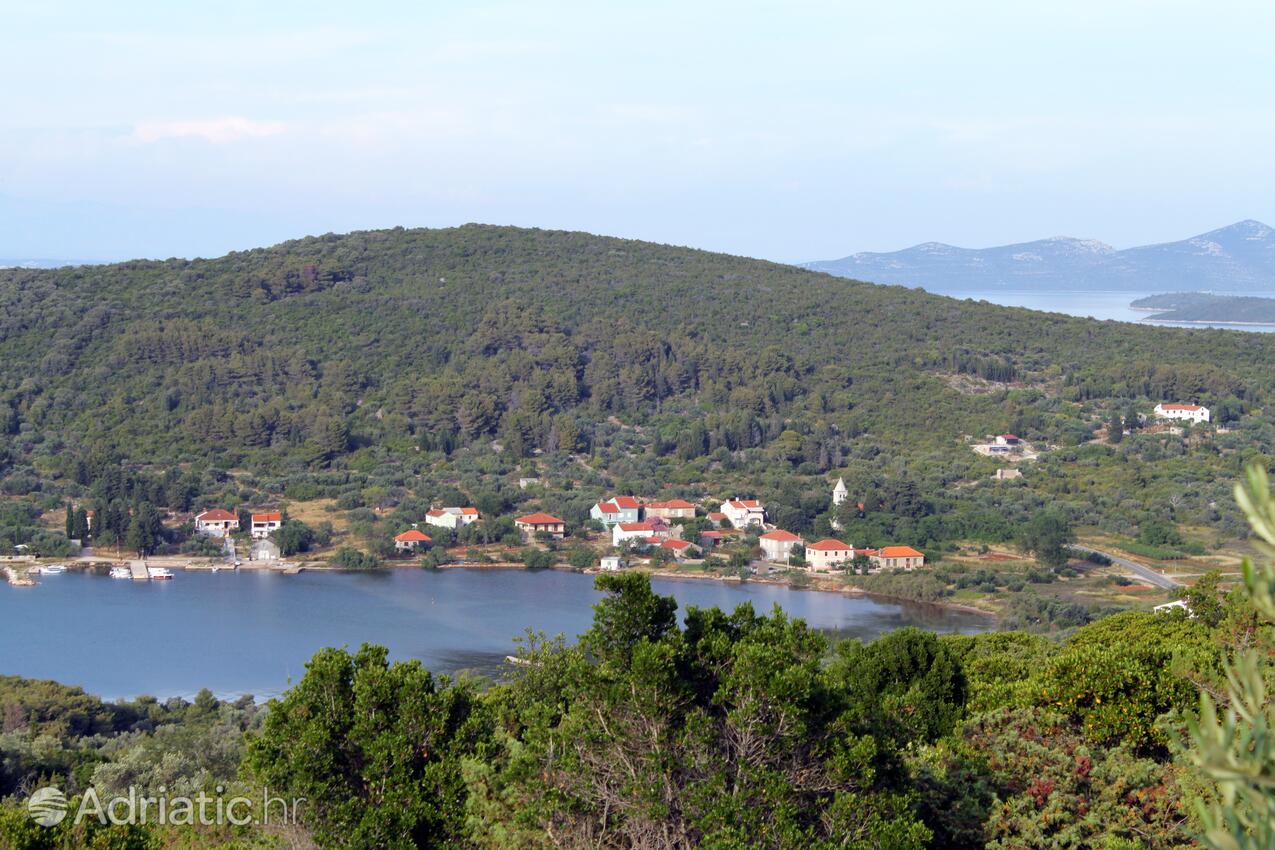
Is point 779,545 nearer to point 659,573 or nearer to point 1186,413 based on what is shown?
point 659,573

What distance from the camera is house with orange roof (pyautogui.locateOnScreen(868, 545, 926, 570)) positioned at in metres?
23.4

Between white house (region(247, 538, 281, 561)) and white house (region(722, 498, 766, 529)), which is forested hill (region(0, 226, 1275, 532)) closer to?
white house (region(722, 498, 766, 529))

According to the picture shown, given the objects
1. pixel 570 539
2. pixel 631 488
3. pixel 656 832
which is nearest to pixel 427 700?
pixel 656 832

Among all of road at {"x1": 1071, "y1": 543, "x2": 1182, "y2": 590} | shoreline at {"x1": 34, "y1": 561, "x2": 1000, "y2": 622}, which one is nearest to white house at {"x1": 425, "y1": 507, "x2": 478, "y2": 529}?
shoreline at {"x1": 34, "y1": 561, "x2": 1000, "y2": 622}

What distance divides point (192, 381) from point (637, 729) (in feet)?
105

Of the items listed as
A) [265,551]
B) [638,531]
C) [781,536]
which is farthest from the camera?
[638,531]

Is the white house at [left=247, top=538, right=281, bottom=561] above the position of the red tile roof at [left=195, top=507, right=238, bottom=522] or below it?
below

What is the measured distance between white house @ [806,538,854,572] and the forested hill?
6.45 meters

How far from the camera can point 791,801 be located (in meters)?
4.22

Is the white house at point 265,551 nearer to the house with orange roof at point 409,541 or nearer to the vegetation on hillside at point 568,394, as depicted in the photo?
the vegetation on hillside at point 568,394

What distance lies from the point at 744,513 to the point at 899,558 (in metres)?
4.01

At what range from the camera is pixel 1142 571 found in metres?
21.8

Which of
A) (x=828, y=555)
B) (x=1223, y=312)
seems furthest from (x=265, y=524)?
(x=1223, y=312)

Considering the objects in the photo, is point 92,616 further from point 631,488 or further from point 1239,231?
point 1239,231
